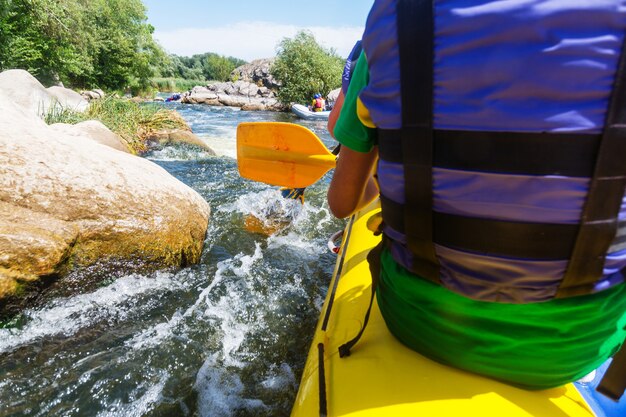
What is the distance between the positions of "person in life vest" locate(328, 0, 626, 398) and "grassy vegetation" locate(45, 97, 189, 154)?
678cm

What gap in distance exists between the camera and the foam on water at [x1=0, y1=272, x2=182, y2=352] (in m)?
1.95

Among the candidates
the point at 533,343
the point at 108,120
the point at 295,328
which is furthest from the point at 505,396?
the point at 108,120

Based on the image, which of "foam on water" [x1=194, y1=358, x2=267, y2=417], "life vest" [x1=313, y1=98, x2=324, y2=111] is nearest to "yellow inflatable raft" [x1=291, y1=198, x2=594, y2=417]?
"foam on water" [x1=194, y1=358, x2=267, y2=417]

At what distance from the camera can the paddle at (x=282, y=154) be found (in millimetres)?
2195

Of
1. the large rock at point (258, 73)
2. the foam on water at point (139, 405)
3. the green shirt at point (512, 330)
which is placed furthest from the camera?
the large rock at point (258, 73)

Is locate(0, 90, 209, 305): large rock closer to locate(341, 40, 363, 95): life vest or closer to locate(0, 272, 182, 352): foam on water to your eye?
locate(0, 272, 182, 352): foam on water

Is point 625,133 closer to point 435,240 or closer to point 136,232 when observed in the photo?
point 435,240

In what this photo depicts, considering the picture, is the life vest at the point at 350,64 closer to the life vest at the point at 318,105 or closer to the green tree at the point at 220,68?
the life vest at the point at 318,105

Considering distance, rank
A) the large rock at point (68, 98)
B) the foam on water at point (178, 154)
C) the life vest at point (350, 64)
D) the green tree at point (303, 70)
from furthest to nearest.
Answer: the green tree at point (303, 70)
the large rock at point (68, 98)
the foam on water at point (178, 154)
the life vest at point (350, 64)

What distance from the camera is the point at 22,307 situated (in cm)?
203

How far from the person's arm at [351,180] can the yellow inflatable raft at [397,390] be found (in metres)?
0.38

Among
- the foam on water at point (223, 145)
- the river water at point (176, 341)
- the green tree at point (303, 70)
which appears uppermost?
the green tree at point (303, 70)

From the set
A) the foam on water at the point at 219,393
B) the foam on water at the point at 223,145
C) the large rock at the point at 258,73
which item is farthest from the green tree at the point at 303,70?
the foam on water at the point at 219,393

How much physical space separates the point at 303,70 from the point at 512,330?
23.9 meters
